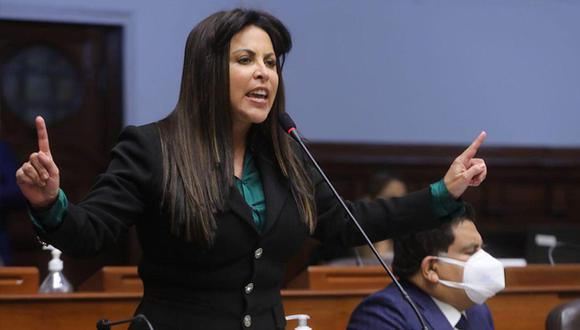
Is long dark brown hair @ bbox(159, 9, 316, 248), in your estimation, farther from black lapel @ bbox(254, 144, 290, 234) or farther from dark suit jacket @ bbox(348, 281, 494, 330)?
dark suit jacket @ bbox(348, 281, 494, 330)

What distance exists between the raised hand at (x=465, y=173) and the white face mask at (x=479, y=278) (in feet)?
2.43

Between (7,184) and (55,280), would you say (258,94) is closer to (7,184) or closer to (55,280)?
(55,280)

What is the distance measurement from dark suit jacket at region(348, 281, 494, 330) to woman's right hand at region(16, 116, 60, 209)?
1.24 m

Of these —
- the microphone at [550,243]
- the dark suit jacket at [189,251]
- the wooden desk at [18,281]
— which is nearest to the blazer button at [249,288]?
the dark suit jacket at [189,251]

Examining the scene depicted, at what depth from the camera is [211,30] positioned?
90.2 inches

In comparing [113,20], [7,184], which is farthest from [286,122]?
[113,20]

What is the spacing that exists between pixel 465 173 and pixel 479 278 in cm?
79

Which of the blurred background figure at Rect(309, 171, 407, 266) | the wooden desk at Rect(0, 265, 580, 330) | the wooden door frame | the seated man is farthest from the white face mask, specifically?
the wooden door frame

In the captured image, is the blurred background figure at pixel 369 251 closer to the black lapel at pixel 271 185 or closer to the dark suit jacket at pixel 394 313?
the dark suit jacket at pixel 394 313

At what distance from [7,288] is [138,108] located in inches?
128

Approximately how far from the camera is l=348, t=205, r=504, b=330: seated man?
10.1 ft

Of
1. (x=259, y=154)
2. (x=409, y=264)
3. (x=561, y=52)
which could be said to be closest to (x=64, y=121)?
(x=561, y=52)

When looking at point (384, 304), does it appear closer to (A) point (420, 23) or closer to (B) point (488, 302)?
(B) point (488, 302)

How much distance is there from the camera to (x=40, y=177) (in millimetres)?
1897
